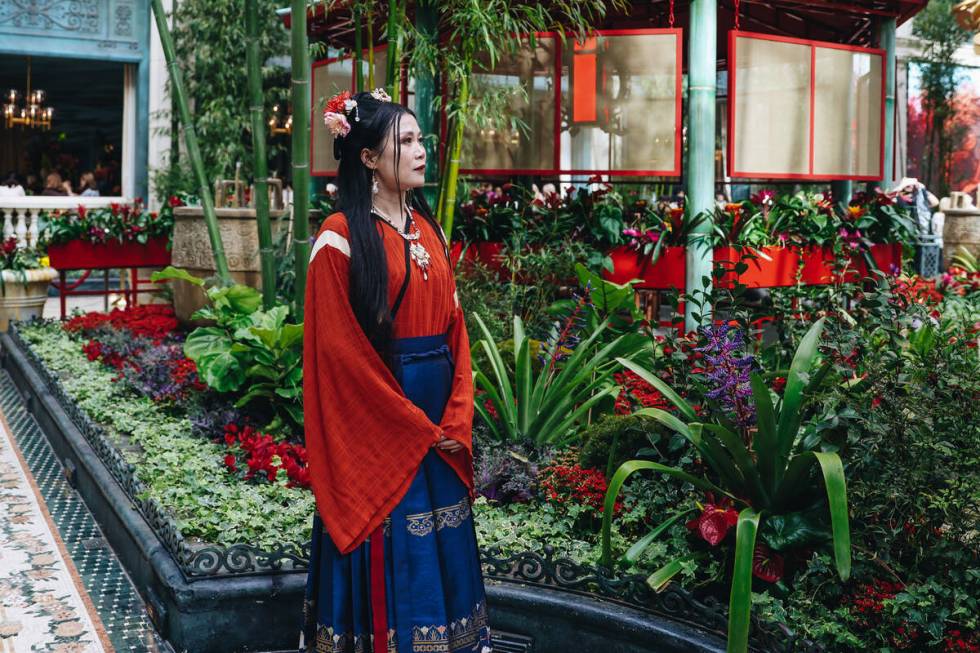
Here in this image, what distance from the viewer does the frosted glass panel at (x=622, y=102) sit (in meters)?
6.84

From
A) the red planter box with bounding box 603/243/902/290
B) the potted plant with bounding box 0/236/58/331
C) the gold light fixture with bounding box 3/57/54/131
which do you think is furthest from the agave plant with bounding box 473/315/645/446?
the gold light fixture with bounding box 3/57/54/131

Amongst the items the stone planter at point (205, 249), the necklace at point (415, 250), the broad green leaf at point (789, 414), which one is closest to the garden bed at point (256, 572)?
the broad green leaf at point (789, 414)

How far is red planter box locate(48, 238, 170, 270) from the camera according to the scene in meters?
9.47

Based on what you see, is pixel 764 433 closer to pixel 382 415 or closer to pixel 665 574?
pixel 665 574

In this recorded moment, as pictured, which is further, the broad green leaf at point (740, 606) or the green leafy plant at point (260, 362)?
the green leafy plant at point (260, 362)

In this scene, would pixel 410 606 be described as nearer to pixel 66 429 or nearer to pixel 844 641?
pixel 844 641

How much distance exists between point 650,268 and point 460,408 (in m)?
4.15

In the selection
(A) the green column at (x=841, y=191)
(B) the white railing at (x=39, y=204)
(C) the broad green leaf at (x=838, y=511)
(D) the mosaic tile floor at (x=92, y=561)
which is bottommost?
(D) the mosaic tile floor at (x=92, y=561)

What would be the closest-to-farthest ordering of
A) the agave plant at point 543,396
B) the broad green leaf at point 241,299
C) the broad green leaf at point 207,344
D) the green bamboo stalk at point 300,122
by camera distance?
the agave plant at point 543,396 → the green bamboo stalk at point 300,122 → the broad green leaf at point 207,344 → the broad green leaf at point 241,299

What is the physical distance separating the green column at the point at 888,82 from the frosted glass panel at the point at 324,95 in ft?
13.0

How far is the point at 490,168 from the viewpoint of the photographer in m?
7.35

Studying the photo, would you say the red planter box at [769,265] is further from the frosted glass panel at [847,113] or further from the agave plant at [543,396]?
the agave plant at [543,396]

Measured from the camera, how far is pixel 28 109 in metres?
17.2

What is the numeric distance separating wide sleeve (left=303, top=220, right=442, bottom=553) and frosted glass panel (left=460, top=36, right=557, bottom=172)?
469 centimetres
